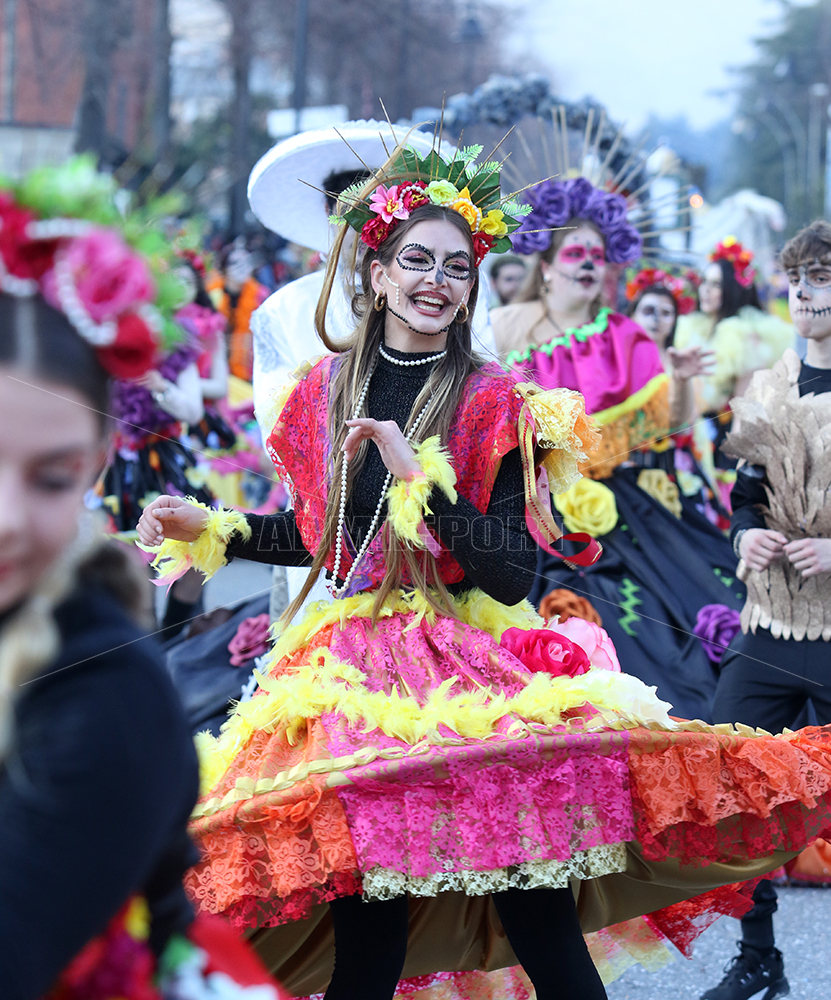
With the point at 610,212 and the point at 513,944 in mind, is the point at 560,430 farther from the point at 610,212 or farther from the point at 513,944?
the point at 610,212

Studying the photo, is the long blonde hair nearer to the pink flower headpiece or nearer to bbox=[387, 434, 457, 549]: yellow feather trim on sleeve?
bbox=[387, 434, 457, 549]: yellow feather trim on sleeve

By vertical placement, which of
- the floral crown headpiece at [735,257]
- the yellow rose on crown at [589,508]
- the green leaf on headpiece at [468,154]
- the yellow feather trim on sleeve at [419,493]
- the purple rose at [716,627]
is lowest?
the purple rose at [716,627]

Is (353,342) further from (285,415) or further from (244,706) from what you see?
(244,706)

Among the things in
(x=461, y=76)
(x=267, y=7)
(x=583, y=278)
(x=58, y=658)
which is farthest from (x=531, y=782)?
(x=461, y=76)

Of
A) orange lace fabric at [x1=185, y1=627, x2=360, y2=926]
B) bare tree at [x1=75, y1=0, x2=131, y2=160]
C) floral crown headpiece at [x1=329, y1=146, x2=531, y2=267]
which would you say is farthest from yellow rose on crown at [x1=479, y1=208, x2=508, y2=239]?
bare tree at [x1=75, y1=0, x2=131, y2=160]

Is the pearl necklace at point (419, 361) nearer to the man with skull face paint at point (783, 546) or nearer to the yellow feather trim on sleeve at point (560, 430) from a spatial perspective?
the yellow feather trim on sleeve at point (560, 430)

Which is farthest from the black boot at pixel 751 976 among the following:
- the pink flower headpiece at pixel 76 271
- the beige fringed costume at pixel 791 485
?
the pink flower headpiece at pixel 76 271

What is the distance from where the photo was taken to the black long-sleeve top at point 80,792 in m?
1.00

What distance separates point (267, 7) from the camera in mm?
25422

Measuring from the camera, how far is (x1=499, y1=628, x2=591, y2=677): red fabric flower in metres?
2.35

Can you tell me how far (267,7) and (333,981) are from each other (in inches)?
1024

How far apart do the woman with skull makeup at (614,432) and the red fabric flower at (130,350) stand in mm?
4051

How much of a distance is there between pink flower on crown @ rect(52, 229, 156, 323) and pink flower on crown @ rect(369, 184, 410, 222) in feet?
5.33

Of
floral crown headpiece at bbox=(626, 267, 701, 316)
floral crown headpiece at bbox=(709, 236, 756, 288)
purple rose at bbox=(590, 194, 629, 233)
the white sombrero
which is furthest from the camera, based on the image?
floral crown headpiece at bbox=(709, 236, 756, 288)
